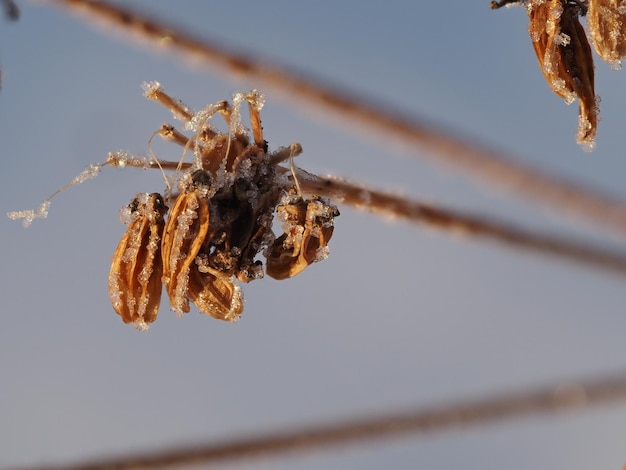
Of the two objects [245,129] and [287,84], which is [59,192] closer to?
[245,129]

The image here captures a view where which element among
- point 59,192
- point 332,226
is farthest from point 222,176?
point 59,192

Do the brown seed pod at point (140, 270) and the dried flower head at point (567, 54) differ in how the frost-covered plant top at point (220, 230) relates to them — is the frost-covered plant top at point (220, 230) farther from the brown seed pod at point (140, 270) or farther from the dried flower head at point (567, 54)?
the dried flower head at point (567, 54)

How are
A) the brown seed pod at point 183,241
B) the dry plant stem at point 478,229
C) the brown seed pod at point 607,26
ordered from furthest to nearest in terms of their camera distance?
the brown seed pod at point 607,26 → the brown seed pod at point 183,241 → the dry plant stem at point 478,229

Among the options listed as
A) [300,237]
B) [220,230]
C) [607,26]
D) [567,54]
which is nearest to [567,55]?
[567,54]

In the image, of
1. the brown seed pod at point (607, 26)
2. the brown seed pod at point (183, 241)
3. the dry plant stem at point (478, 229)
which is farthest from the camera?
the brown seed pod at point (607, 26)

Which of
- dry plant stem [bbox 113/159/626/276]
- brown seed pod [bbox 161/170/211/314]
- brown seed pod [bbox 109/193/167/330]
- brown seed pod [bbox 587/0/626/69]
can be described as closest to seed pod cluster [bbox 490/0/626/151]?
brown seed pod [bbox 587/0/626/69]

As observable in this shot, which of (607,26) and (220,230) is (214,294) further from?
(607,26)

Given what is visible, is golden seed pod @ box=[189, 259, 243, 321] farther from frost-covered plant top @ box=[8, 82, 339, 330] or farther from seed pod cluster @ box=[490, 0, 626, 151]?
seed pod cluster @ box=[490, 0, 626, 151]

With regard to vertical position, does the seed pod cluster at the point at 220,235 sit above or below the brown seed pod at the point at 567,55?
below

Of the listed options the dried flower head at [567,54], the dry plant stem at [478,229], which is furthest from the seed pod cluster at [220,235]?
the dried flower head at [567,54]
